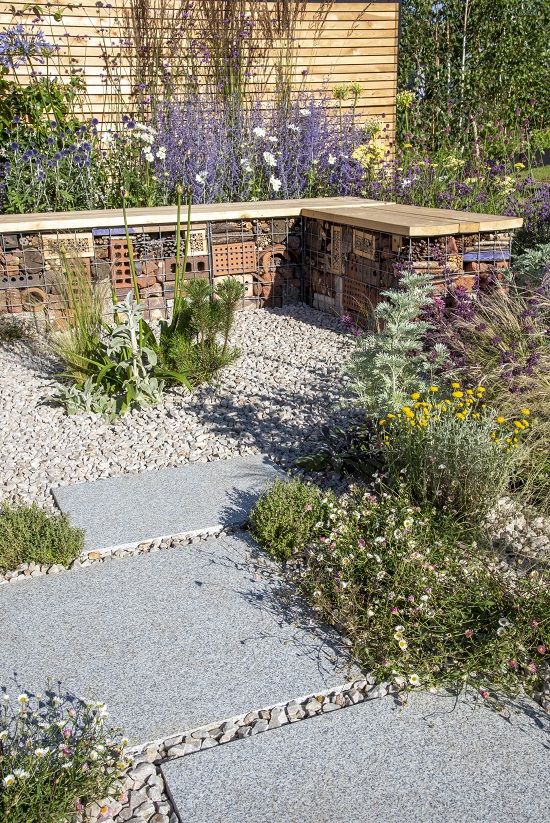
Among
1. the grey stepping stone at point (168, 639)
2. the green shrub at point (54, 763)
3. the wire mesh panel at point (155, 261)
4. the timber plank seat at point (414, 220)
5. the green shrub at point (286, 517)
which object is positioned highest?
the timber plank seat at point (414, 220)

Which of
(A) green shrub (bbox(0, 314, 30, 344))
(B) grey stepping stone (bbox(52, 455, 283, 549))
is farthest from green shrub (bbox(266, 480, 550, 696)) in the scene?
(A) green shrub (bbox(0, 314, 30, 344))

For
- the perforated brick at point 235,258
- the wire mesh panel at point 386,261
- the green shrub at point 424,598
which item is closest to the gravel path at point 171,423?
the wire mesh panel at point 386,261

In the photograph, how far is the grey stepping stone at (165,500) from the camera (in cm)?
301

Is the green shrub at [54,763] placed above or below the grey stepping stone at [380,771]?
above

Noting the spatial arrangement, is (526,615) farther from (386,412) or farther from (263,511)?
(386,412)

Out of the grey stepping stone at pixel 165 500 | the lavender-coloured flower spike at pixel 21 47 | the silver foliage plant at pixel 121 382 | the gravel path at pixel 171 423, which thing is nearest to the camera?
the grey stepping stone at pixel 165 500

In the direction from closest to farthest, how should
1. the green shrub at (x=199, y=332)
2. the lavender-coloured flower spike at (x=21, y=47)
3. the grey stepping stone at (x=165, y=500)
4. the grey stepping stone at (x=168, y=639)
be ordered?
the grey stepping stone at (x=168, y=639), the grey stepping stone at (x=165, y=500), the green shrub at (x=199, y=332), the lavender-coloured flower spike at (x=21, y=47)

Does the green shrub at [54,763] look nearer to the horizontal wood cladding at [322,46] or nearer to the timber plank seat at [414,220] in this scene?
the timber plank seat at [414,220]

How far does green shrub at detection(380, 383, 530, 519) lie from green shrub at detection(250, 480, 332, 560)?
13.3 inches

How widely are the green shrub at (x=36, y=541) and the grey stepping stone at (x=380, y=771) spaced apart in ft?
3.61

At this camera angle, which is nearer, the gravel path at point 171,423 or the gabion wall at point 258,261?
the gravel path at point 171,423

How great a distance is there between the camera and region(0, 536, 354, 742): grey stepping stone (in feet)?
6.89

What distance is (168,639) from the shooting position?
7.74 feet

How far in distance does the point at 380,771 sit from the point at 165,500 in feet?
5.34
